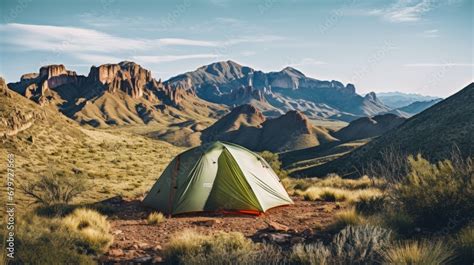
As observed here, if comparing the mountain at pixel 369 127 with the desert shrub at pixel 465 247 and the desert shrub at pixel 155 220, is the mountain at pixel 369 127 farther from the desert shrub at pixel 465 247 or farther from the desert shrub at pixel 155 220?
the desert shrub at pixel 465 247

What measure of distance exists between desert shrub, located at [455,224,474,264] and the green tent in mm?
6957

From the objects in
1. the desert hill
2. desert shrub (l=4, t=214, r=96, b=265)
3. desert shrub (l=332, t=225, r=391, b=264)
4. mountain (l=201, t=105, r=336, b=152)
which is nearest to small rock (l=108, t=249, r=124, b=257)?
desert shrub (l=4, t=214, r=96, b=265)

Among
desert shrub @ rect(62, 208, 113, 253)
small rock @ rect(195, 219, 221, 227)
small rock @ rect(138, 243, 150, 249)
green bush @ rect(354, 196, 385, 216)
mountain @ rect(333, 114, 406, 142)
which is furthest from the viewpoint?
mountain @ rect(333, 114, 406, 142)

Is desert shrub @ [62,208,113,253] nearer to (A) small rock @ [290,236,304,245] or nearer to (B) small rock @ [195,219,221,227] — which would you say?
Answer: (B) small rock @ [195,219,221,227]

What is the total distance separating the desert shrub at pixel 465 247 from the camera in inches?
219

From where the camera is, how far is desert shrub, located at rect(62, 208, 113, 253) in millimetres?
7832

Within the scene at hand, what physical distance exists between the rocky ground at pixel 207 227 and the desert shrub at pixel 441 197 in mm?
2238

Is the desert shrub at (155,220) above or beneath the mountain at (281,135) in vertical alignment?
beneath

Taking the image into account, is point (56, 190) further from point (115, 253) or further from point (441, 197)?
point (441, 197)

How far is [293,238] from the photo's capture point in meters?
8.27

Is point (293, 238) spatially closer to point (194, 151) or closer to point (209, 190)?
point (209, 190)

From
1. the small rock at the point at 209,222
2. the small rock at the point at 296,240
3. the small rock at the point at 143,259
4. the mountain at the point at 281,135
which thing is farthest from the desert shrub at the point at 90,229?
the mountain at the point at 281,135

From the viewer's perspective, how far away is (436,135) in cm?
3269

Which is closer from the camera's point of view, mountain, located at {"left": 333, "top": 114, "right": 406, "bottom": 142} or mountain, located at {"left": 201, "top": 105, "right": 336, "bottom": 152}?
mountain, located at {"left": 333, "top": 114, "right": 406, "bottom": 142}
